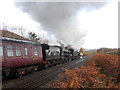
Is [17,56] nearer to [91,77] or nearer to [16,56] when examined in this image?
[16,56]

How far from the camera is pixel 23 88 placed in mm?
6895

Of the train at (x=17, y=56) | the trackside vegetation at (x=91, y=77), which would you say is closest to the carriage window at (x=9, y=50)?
the train at (x=17, y=56)

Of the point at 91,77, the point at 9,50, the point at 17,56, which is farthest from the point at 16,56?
the point at 91,77

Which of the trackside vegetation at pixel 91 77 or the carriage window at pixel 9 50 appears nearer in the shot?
the trackside vegetation at pixel 91 77

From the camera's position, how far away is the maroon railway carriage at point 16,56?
7.50 meters

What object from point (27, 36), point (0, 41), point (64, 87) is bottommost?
point (64, 87)

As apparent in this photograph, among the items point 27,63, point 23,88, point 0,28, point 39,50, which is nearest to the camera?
point 23,88

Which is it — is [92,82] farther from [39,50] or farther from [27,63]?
[39,50]

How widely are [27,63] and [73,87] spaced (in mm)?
6651

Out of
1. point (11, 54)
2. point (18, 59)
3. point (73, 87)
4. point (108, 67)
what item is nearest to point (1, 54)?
point (11, 54)

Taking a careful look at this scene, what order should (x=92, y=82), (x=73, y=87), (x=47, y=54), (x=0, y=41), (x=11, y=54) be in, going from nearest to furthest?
(x=73, y=87), (x=92, y=82), (x=0, y=41), (x=11, y=54), (x=47, y=54)

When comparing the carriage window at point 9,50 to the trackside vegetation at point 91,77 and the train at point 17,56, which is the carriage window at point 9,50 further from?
the trackside vegetation at point 91,77

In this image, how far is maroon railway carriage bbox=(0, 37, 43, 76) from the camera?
7496 millimetres

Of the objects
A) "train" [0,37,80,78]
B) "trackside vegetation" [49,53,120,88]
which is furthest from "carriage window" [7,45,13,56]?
"trackside vegetation" [49,53,120,88]
